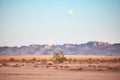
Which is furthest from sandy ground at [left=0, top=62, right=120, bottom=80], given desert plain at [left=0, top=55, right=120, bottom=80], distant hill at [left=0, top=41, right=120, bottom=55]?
distant hill at [left=0, top=41, right=120, bottom=55]

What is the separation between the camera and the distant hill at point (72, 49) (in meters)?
167

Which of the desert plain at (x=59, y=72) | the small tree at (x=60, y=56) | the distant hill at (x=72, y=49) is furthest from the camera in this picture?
the distant hill at (x=72, y=49)

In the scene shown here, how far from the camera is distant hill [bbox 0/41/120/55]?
547 ft

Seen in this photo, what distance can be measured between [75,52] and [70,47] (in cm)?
1494

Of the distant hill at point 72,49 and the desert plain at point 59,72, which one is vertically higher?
the distant hill at point 72,49

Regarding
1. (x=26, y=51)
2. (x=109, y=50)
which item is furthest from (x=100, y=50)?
(x=26, y=51)

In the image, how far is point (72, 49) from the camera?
184 m

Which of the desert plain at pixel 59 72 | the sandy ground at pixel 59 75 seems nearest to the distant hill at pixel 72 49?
the desert plain at pixel 59 72

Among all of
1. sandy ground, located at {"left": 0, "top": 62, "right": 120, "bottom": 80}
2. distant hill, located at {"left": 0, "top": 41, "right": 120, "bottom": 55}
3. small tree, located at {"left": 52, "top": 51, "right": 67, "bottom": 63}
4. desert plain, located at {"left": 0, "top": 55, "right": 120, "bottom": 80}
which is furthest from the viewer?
distant hill, located at {"left": 0, "top": 41, "right": 120, "bottom": 55}

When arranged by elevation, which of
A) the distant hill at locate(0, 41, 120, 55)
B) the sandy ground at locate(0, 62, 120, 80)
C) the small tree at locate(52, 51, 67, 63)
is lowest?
the sandy ground at locate(0, 62, 120, 80)

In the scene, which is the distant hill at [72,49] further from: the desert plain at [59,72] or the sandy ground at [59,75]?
the sandy ground at [59,75]

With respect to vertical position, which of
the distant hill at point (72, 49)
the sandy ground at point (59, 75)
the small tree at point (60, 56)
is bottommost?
the sandy ground at point (59, 75)

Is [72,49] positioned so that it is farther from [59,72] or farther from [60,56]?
[59,72]

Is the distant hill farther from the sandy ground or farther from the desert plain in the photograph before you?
the sandy ground
